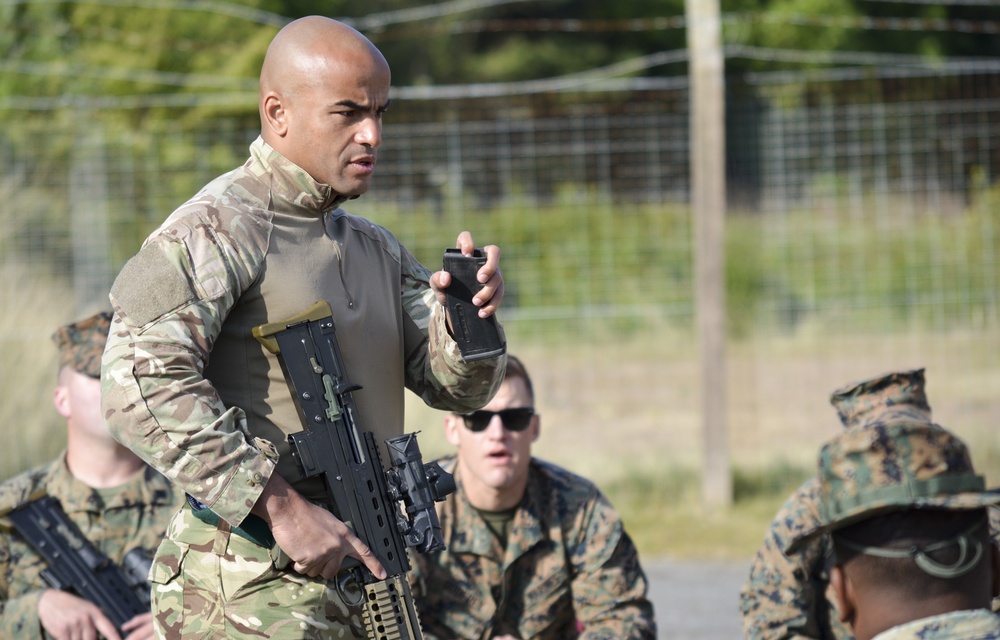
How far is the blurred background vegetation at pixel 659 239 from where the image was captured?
8.28 meters

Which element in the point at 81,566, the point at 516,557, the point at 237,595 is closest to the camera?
the point at 237,595

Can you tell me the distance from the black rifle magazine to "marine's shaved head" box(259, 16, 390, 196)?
0.90 ft

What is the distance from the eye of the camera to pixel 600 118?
334 inches

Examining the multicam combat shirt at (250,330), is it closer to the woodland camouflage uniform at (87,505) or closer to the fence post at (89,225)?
the woodland camouflage uniform at (87,505)

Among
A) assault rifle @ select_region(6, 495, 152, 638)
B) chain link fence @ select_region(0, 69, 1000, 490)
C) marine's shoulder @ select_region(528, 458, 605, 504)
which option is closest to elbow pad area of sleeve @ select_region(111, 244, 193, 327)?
assault rifle @ select_region(6, 495, 152, 638)

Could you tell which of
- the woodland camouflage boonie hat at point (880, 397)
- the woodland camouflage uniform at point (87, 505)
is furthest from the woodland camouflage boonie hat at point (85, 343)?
the woodland camouflage boonie hat at point (880, 397)

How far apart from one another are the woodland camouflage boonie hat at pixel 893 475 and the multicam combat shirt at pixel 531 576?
1918 mm

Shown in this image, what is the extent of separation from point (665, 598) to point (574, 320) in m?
2.33

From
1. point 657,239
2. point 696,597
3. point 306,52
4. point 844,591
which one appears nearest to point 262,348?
point 306,52

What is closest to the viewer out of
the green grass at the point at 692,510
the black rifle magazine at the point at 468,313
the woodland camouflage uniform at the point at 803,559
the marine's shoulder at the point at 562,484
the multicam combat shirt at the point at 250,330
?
the multicam combat shirt at the point at 250,330

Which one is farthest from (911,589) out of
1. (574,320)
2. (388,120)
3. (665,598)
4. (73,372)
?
(388,120)

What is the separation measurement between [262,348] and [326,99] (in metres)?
0.53

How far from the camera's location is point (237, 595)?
2.68 m

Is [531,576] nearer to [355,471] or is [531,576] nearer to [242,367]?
[355,471]
